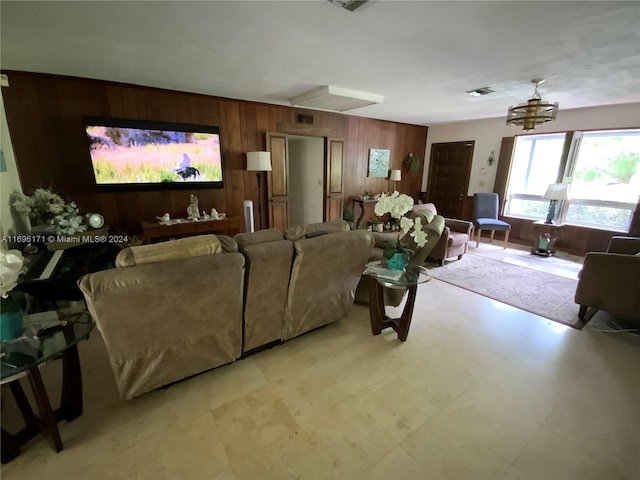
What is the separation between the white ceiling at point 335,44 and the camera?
1719 mm

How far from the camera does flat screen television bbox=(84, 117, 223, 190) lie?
10.7 feet

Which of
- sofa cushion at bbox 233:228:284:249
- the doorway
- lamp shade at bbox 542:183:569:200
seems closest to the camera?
sofa cushion at bbox 233:228:284:249

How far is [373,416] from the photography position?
164 cm

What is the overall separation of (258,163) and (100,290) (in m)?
3.09

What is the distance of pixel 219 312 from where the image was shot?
1.74m

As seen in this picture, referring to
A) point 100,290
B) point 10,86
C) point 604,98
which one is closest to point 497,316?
point 100,290

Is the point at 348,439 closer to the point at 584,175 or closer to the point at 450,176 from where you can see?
the point at 584,175

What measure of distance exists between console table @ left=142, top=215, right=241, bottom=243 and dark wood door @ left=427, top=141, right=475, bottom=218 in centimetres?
499

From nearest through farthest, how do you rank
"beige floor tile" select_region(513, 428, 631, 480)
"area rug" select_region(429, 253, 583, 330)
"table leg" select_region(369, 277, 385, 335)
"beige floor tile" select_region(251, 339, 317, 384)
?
"beige floor tile" select_region(513, 428, 631, 480) → "beige floor tile" select_region(251, 339, 317, 384) → "table leg" select_region(369, 277, 385, 335) → "area rug" select_region(429, 253, 583, 330)

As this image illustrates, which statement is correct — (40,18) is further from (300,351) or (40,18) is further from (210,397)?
(300,351)

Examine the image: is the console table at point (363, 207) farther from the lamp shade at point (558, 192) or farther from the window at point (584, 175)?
the lamp shade at point (558, 192)

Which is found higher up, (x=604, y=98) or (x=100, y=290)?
(x=604, y=98)

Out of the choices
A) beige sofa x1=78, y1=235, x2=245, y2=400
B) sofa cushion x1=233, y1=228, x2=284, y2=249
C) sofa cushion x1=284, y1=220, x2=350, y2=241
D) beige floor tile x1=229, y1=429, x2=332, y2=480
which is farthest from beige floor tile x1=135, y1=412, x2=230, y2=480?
sofa cushion x1=284, y1=220, x2=350, y2=241

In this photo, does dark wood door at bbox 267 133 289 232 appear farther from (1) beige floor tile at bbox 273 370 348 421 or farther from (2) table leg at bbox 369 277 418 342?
(1) beige floor tile at bbox 273 370 348 421
